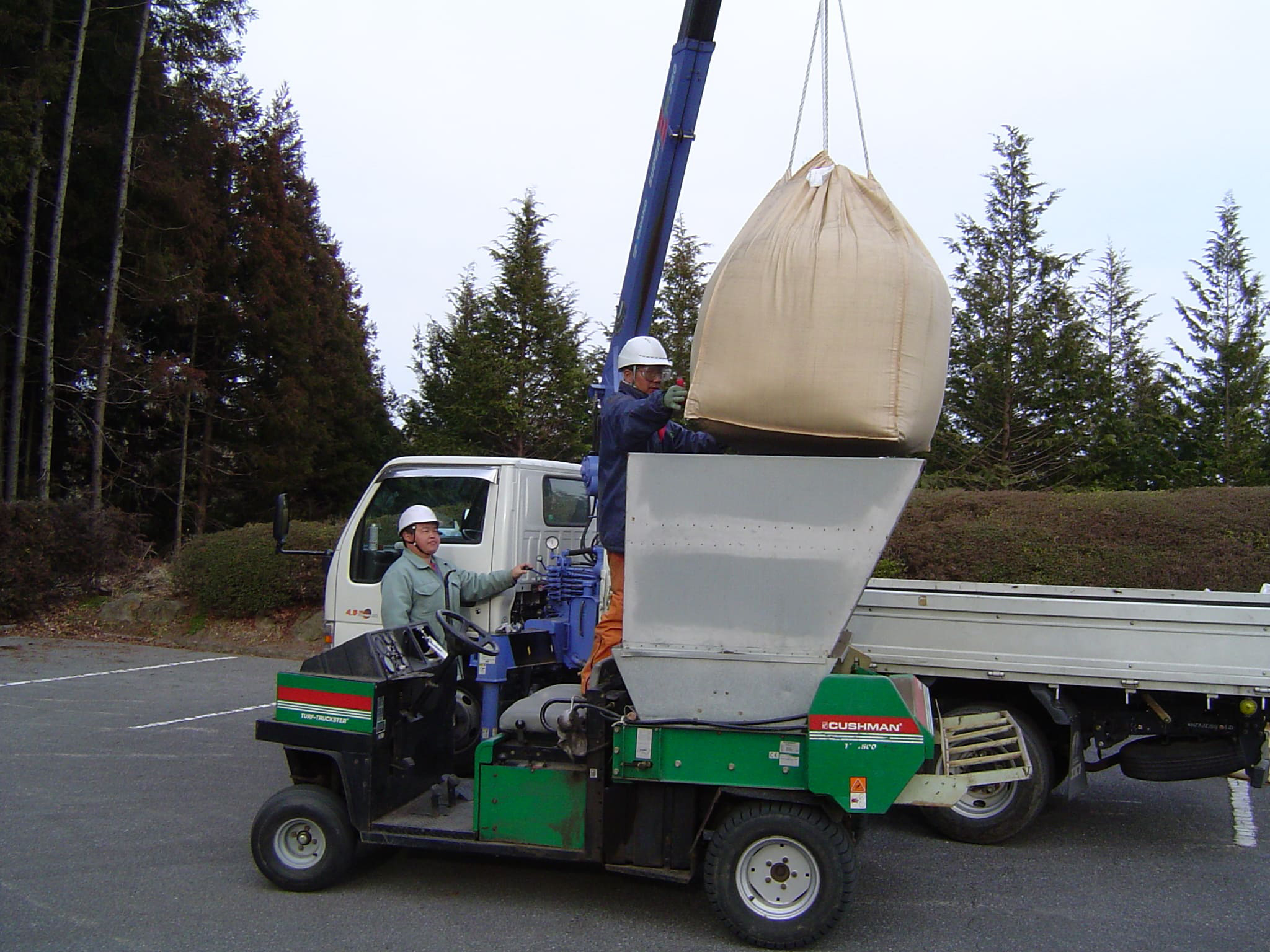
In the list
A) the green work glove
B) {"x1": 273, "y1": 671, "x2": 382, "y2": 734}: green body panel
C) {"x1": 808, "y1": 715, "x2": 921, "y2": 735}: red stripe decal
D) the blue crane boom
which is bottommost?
{"x1": 273, "y1": 671, "x2": 382, "y2": 734}: green body panel

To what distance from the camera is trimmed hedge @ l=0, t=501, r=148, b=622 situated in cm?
1469

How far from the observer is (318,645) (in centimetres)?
1312

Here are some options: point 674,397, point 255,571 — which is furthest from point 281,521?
point 255,571

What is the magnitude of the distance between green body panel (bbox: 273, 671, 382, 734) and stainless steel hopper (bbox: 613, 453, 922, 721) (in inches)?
49.4

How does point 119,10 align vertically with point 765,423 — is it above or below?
above

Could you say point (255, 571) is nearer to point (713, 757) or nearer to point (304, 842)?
point (304, 842)

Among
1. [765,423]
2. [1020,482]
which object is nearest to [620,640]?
[765,423]

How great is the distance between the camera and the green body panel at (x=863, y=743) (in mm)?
4051

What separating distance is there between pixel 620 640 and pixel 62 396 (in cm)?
1856

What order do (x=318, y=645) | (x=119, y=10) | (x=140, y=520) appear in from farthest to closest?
(x=140, y=520)
(x=119, y=10)
(x=318, y=645)

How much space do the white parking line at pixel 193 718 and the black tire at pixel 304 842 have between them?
4376 millimetres

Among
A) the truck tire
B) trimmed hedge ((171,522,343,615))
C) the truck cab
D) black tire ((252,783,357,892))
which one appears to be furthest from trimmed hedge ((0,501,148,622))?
the truck tire

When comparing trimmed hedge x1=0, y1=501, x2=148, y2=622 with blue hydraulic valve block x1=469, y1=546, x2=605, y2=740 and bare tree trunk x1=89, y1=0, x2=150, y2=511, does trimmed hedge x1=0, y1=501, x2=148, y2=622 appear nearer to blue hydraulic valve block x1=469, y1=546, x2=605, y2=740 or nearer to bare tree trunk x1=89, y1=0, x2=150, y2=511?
bare tree trunk x1=89, y1=0, x2=150, y2=511

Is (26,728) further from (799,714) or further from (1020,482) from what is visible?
(1020,482)
